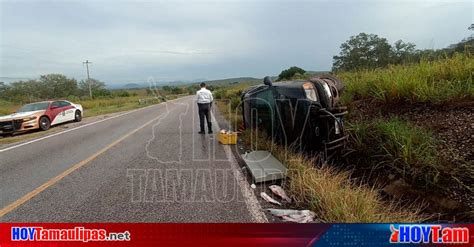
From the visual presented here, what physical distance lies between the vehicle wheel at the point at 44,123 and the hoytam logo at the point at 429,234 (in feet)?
49.5

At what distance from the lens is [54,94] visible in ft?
78.9

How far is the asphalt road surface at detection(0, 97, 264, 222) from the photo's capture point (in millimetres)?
3432

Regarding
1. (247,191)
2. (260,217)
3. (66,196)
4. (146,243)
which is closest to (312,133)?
(247,191)

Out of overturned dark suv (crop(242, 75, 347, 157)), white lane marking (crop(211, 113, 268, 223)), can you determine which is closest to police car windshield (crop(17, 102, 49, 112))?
white lane marking (crop(211, 113, 268, 223))

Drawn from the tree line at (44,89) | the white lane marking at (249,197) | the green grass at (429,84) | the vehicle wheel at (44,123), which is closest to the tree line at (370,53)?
the green grass at (429,84)

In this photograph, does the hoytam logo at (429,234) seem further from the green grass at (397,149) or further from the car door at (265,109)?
the car door at (265,109)

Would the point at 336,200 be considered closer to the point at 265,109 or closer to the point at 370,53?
the point at 265,109

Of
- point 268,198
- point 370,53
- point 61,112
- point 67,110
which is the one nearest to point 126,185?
point 268,198

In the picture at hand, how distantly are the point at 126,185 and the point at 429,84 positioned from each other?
20.2ft

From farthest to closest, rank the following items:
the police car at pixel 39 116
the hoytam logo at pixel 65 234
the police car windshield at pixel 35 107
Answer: the police car windshield at pixel 35 107 < the police car at pixel 39 116 < the hoytam logo at pixel 65 234

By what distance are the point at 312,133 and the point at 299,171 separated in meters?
1.13

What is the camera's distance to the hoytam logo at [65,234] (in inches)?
97.2

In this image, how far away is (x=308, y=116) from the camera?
5133mm

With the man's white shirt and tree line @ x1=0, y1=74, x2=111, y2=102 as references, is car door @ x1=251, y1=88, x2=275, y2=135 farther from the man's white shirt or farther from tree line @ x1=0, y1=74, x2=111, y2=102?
tree line @ x1=0, y1=74, x2=111, y2=102
